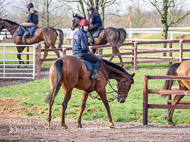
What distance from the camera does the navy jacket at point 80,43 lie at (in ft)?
20.9

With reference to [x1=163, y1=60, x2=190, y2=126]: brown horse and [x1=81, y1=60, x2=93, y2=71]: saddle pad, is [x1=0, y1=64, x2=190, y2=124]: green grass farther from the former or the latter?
[x1=81, y1=60, x2=93, y2=71]: saddle pad

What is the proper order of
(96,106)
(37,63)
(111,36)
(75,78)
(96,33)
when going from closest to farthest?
(75,78) < (96,106) < (37,63) < (111,36) < (96,33)

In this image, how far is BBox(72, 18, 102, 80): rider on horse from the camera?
638 centimetres

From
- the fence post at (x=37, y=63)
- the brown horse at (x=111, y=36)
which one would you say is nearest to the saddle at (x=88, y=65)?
the fence post at (x=37, y=63)

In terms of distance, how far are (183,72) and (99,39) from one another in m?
8.27

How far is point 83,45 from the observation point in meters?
6.37

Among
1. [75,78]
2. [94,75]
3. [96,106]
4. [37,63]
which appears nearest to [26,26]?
[37,63]

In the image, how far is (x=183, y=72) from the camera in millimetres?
6984

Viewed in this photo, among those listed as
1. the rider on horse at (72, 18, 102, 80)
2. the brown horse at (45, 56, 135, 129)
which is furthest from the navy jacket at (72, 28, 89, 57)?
the brown horse at (45, 56, 135, 129)

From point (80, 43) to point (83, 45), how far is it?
0.12m

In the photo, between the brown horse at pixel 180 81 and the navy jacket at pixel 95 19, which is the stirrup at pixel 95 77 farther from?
the navy jacket at pixel 95 19

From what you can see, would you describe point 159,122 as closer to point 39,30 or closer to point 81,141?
point 81,141

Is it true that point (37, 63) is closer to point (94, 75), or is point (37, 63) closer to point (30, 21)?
point (30, 21)

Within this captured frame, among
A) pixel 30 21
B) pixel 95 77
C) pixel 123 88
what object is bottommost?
pixel 123 88
